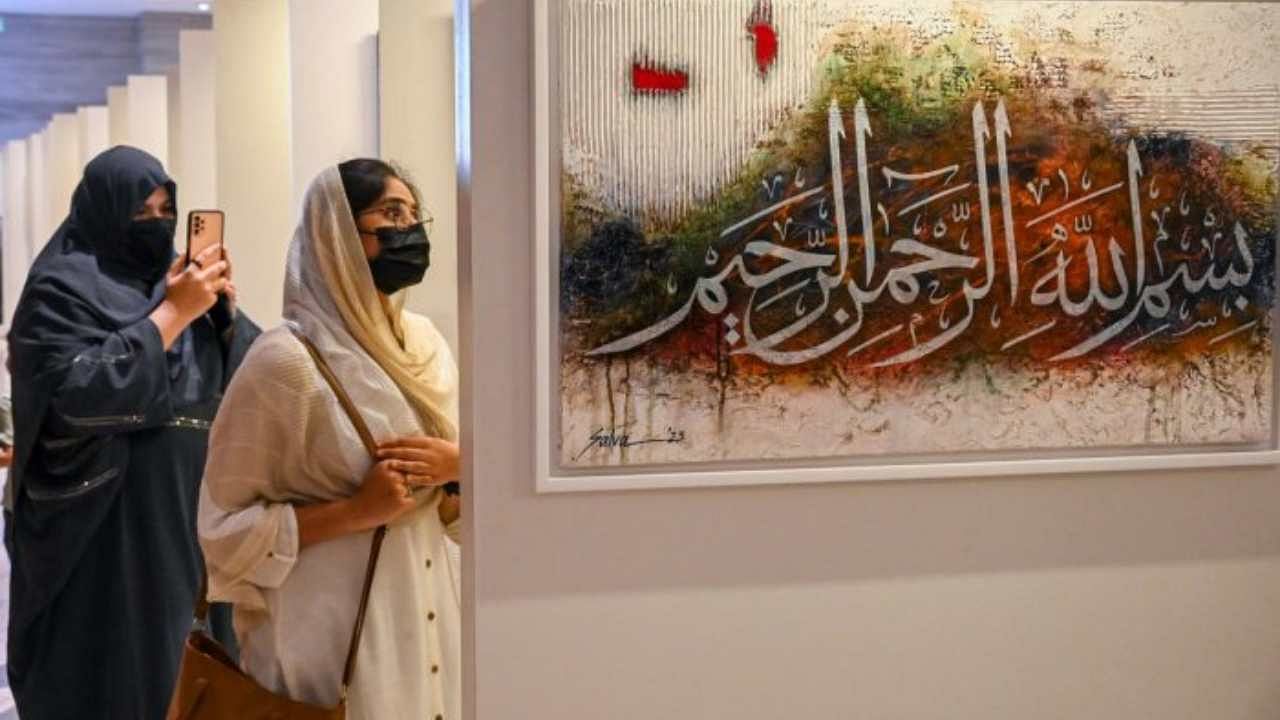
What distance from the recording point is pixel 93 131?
8.57 metres

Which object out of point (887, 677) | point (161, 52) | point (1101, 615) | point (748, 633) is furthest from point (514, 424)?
point (161, 52)

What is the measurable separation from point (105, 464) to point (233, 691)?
1102mm

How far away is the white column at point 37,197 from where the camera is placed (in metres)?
9.56

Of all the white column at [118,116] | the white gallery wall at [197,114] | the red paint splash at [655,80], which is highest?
the white column at [118,116]

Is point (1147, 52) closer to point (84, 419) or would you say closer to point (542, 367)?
point (542, 367)

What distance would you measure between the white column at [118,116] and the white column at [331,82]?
486 centimetres

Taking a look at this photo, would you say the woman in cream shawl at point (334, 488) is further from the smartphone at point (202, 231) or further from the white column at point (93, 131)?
the white column at point (93, 131)

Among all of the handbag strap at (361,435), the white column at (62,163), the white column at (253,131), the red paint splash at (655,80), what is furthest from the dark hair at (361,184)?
the white column at (62,163)

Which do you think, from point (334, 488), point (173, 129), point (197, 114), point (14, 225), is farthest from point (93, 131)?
point (334, 488)

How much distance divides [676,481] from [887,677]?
43 centimetres

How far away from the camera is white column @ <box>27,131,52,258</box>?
9.56 meters

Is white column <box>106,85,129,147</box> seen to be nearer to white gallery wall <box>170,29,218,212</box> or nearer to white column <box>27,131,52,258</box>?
white column <box>27,131,52,258</box>

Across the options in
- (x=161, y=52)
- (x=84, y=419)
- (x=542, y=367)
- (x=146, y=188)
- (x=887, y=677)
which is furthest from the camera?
(x=161, y=52)

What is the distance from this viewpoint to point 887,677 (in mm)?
2215
